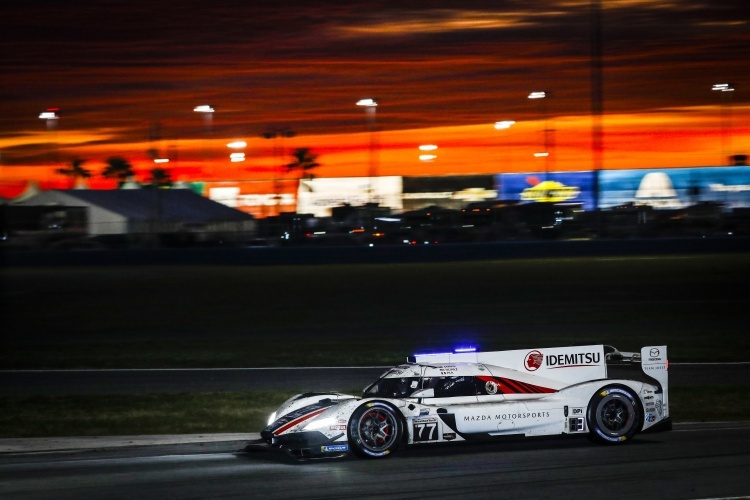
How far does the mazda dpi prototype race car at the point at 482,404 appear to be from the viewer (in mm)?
10023

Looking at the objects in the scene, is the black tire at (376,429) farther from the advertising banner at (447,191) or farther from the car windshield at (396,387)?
the advertising banner at (447,191)

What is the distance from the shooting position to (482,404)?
1030 cm

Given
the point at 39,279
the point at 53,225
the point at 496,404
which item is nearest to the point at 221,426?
the point at 496,404

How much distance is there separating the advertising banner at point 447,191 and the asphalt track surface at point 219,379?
3921 centimetres

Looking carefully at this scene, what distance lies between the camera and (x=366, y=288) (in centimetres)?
3397

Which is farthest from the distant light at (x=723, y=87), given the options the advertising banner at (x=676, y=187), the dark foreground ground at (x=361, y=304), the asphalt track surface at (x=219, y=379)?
the asphalt track surface at (x=219, y=379)

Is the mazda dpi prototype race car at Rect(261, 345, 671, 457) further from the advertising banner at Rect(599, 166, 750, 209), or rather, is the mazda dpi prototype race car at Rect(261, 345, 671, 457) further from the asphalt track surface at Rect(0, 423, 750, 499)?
the advertising banner at Rect(599, 166, 750, 209)

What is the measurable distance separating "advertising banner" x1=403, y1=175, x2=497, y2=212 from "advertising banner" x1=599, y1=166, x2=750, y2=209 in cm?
→ 811

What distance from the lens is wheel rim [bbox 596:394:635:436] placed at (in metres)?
10.6

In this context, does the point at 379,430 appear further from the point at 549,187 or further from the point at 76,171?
the point at 76,171

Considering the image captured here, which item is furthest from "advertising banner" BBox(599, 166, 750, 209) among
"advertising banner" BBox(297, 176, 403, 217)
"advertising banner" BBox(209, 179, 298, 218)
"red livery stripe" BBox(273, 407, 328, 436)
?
"red livery stripe" BBox(273, 407, 328, 436)

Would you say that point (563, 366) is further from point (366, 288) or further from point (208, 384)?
point (366, 288)

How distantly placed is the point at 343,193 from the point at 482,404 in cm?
5501

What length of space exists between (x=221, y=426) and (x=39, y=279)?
92.9ft
